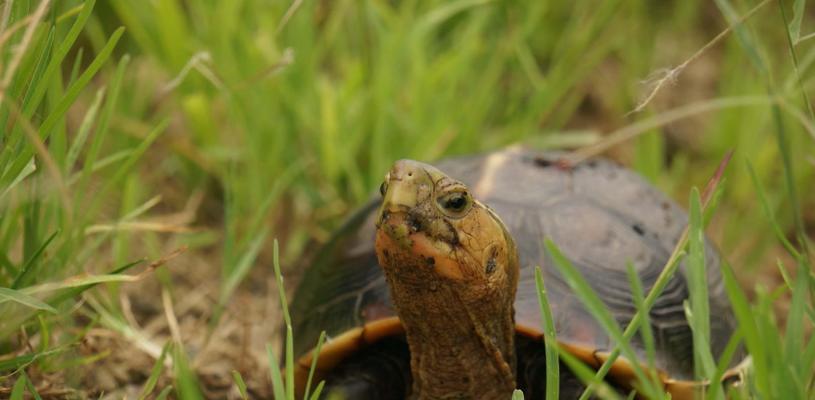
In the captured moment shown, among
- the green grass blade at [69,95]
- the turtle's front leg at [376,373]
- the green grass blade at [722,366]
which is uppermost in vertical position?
the green grass blade at [69,95]

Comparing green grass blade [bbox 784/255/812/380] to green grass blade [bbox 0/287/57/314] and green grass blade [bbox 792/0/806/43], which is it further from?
Result: green grass blade [bbox 0/287/57/314]

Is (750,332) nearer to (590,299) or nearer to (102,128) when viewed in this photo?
(590,299)

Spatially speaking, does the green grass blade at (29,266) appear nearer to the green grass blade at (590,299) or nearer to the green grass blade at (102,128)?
the green grass blade at (102,128)

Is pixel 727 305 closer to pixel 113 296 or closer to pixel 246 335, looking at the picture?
pixel 246 335

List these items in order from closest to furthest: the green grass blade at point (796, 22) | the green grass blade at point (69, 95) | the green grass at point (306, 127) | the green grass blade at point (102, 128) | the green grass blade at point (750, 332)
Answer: the green grass blade at point (750, 332)
the green grass blade at point (796, 22)
the green grass blade at point (69, 95)
the green grass blade at point (102, 128)
the green grass at point (306, 127)

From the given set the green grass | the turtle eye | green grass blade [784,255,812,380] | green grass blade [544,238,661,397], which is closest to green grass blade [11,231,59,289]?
the green grass

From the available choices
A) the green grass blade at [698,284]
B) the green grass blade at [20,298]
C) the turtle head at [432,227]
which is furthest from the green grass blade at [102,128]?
the green grass blade at [698,284]

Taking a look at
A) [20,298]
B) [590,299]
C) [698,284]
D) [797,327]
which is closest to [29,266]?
[20,298]

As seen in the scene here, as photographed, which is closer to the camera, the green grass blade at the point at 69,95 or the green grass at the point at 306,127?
the green grass blade at the point at 69,95
